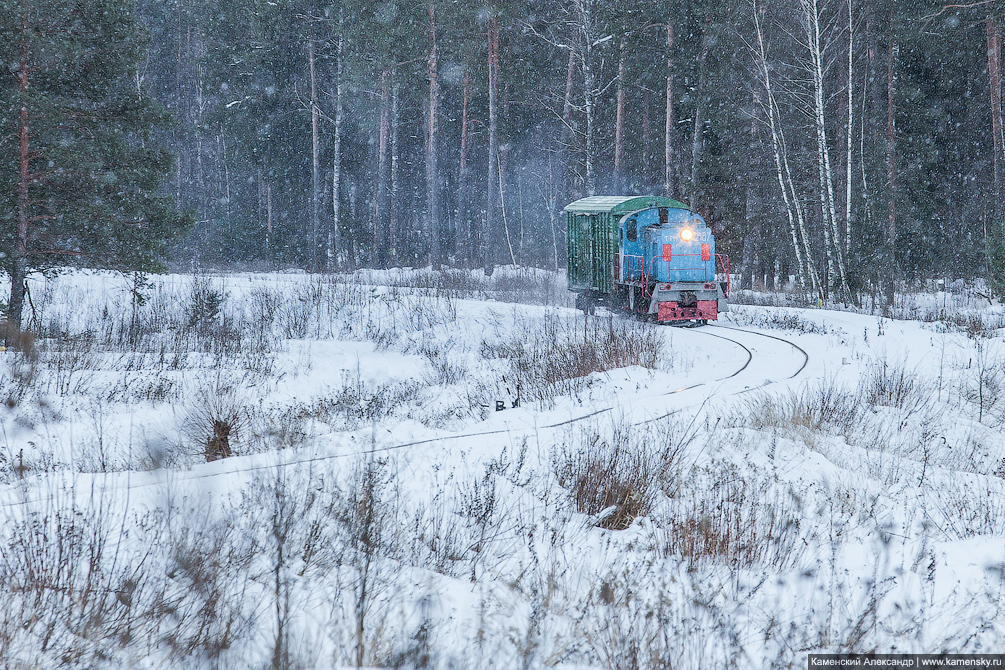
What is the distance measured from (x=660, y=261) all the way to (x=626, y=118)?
19.9 metres

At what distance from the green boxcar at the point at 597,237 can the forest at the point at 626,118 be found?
508 cm

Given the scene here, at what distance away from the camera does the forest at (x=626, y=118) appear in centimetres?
2152

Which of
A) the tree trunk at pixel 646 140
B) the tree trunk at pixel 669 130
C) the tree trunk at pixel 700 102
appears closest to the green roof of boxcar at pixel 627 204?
the tree trunk at pixel 700 102

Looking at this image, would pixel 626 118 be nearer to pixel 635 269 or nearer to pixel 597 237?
pixel 597 237

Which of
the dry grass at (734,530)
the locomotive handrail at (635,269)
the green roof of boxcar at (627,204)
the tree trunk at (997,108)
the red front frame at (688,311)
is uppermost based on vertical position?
the tree trunk at (997,108)

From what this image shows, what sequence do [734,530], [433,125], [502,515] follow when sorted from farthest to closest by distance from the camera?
[433,125], [502,515], [734,530]

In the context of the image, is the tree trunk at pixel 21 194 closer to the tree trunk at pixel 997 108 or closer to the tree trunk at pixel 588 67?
the tree trunk at pixel 588 67

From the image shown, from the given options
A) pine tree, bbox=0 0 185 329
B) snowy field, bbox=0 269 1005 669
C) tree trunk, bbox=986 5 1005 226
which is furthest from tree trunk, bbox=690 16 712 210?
pine tree, bbox=0 0 185 329

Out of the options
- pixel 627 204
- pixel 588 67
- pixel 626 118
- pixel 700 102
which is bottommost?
pixel 627 204

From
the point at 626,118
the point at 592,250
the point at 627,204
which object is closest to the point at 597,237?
the point at 592,250

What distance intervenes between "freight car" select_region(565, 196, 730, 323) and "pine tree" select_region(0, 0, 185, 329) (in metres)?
10.4

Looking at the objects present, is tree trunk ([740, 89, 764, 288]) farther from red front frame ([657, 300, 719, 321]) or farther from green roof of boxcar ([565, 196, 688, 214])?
red front frame ([657, 300, 719, 321])

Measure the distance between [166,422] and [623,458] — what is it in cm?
562

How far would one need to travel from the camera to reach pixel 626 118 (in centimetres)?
3425
